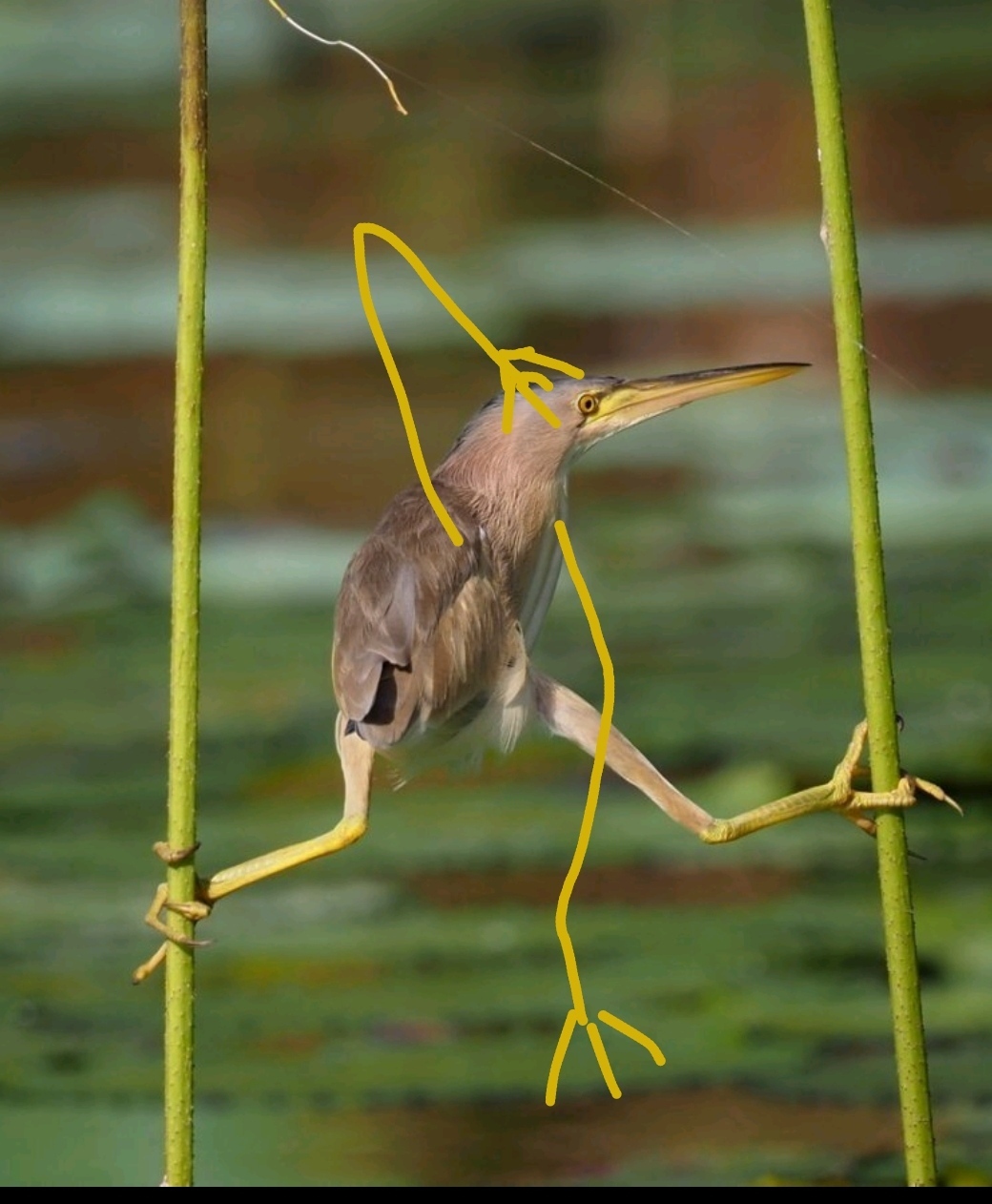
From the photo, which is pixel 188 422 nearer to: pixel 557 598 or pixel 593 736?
pixel 593 736

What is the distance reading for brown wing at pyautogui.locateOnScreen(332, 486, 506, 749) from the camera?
941 mm

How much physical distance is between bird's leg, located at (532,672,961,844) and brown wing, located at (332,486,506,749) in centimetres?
5

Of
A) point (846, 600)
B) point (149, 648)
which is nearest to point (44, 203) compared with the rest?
point (149, 648)

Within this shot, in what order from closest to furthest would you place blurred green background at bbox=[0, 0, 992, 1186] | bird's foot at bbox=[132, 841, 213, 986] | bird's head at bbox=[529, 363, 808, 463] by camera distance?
bird's foot at bbox=[132, 841, 213, 986]
bird's head at bbox=[529, 363, 808, 463]
blurred green background at bbox=[0, 0, 992, 1186]

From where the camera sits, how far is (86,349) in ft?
12.0

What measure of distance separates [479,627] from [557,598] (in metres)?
1.82

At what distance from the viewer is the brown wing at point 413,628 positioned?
0.94 m

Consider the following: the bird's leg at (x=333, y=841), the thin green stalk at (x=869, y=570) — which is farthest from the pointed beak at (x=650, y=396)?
the bird's leg at (x=333, y=841)

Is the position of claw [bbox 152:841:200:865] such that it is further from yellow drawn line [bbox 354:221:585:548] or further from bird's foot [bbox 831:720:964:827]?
bird's foot [bbox 831:720:964:827]

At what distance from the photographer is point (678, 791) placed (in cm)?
106

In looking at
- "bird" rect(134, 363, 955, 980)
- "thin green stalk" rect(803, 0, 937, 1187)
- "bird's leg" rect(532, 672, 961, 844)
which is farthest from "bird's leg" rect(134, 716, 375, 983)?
"thin green stalk" rect(803, 0, 937, 1187)

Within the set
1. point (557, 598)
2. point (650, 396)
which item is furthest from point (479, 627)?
point (557, 598)

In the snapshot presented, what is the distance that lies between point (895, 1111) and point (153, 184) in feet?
9.76
